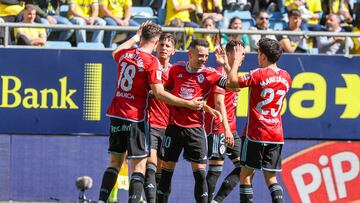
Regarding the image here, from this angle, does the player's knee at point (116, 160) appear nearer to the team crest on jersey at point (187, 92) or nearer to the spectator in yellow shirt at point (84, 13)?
the team crest on jersey at point (187, 92)

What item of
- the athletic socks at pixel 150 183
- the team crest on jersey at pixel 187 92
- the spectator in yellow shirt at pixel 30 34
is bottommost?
the athletic socks at pixel 150 183

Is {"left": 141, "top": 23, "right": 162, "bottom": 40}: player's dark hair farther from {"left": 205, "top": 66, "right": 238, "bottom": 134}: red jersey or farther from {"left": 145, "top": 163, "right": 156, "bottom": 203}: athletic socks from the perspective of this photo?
{"left": 145, "top": 163, "right": 156, "bottom": 203}: athletic socks

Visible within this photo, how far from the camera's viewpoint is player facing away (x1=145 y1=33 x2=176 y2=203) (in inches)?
512

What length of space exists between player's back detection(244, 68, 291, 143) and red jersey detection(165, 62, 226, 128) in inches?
21.3

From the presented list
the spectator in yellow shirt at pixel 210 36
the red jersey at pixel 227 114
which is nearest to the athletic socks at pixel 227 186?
the red jersey at pixel 227 114

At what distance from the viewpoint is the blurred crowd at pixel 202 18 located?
51.1ft

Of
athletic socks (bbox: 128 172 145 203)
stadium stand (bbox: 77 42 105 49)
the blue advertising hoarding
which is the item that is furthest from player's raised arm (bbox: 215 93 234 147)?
stadium stand (bbox: 77 42 105 49)

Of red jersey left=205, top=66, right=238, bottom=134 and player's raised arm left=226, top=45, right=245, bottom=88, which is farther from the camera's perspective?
red jersey left=205, top=66, right=238, bottom=134

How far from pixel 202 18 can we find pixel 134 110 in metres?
5.85

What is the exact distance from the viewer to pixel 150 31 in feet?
39.0

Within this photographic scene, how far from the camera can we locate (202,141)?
12.7m

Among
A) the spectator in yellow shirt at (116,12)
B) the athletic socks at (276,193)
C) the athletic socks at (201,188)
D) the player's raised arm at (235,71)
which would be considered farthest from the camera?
the spectator in yellow shirt at (116,12)

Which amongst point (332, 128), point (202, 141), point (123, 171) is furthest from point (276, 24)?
point (202, 141)

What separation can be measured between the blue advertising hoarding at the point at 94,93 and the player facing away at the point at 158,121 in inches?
66.4
